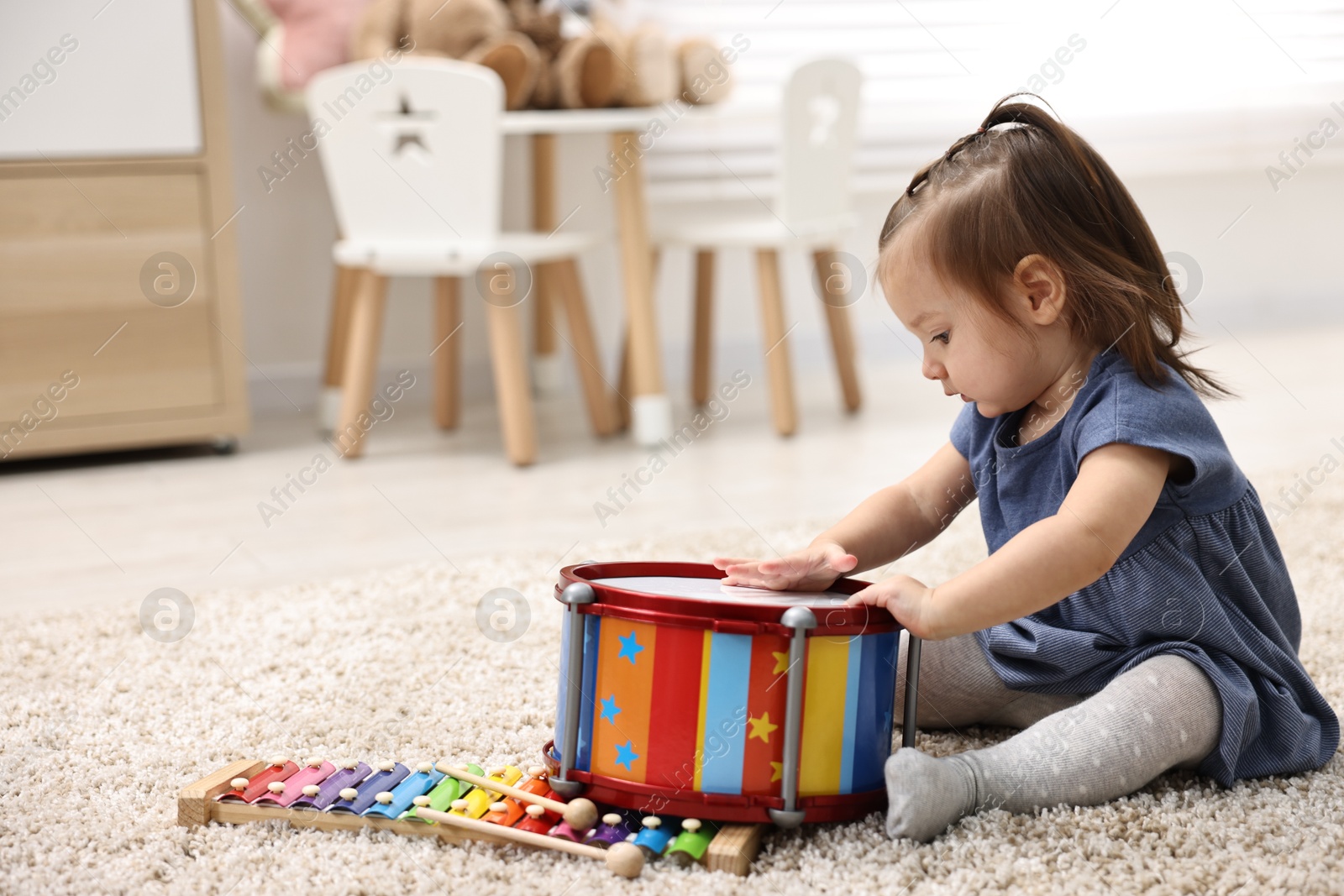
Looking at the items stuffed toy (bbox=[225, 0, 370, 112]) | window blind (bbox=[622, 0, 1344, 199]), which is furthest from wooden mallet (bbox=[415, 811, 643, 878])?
window blind (bbox=[622, 0, 1344, 199])

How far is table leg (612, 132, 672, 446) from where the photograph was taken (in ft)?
6.22

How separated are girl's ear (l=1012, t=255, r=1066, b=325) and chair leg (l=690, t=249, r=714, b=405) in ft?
4.73

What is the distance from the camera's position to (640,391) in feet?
6.41

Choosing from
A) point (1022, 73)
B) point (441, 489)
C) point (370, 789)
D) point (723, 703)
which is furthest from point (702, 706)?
point (1022, 73)

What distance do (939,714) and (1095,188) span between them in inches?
14.7

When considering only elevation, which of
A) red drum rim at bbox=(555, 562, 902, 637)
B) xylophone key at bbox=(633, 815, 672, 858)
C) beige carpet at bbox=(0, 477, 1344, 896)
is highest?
Result: red drum rim at bbox=(555, 562, 902, 637)

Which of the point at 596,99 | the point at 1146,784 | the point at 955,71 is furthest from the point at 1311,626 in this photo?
the point at 955,71

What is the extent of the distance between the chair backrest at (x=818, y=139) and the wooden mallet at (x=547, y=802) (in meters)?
1.39

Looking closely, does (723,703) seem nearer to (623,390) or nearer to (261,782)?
(261,782)

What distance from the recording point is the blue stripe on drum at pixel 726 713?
2.26 feet

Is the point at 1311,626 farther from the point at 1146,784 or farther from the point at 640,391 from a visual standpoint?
the point at 640,391

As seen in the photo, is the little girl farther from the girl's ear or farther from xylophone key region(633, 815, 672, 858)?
xylophone key region(633, 815, 672, 858)

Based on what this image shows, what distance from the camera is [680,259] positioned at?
268 centimetres

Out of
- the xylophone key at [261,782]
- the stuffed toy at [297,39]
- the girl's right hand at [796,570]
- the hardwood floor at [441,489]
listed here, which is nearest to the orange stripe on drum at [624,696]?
the girl's right hand at [796,570]
